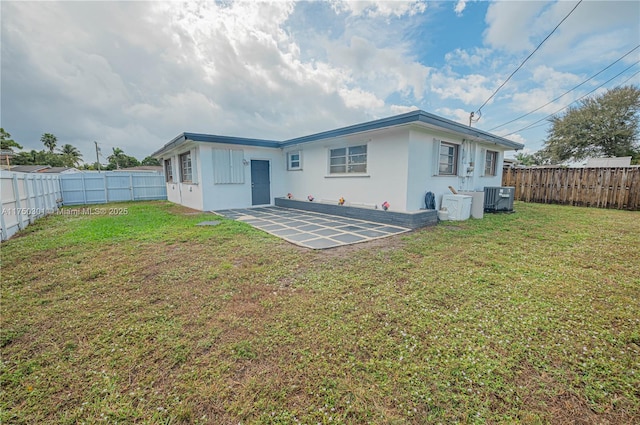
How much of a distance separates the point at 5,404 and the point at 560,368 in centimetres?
343

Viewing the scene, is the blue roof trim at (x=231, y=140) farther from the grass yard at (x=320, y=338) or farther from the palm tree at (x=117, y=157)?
the palm tree at (x=117, y=157)

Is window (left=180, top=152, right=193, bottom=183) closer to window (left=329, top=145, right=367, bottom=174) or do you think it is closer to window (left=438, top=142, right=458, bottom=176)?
window (left=329, top=145, right=367, bottom=174)

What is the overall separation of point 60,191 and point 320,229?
46.6 feet

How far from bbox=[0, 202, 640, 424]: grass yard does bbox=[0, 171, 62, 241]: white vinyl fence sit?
7.62 feet

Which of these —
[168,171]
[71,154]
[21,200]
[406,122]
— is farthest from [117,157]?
[406,122]

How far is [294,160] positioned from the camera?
10148mm

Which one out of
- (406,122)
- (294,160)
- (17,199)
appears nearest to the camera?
(406,122)

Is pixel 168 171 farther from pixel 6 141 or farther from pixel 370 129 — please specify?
pixel 6 141

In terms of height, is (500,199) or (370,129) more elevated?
(370,129)

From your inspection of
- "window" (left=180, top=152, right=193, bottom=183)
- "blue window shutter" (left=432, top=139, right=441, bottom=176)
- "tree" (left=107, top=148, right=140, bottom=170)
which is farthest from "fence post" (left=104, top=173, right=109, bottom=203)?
"tree" (left=107, top=148, right=140, bottom=170)

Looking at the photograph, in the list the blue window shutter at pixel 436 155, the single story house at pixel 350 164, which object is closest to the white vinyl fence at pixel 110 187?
the single story house at pixel 350 164

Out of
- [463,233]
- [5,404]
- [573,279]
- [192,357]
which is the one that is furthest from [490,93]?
[5,404]

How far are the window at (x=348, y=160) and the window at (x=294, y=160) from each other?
1707 millimetres

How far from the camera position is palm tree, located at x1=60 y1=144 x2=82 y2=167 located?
131 feet
